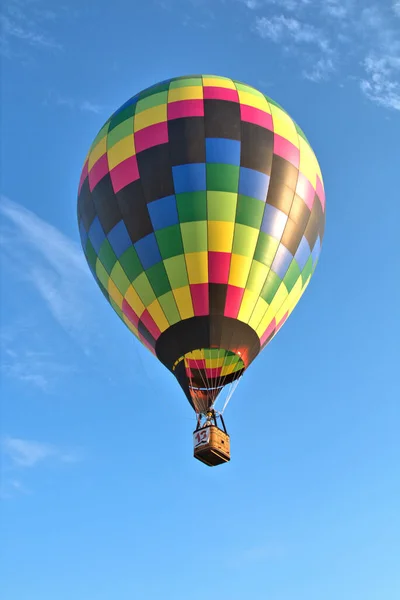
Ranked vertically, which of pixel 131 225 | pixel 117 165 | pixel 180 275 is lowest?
pixel 180 275

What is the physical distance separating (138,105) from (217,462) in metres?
7.07

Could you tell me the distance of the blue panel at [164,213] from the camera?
39.8 ft

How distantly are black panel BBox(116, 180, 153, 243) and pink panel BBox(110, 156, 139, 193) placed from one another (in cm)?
12

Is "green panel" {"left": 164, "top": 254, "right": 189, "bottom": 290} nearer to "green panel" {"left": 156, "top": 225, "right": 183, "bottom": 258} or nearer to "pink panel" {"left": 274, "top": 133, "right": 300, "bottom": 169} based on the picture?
"green panel" {"left": 156, "top": 225, "right": 183, "bottom": 258}

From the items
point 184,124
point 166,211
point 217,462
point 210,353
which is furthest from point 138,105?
point 217,462

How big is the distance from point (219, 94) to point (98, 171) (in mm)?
2804

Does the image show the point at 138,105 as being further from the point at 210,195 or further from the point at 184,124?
the point at 210,195

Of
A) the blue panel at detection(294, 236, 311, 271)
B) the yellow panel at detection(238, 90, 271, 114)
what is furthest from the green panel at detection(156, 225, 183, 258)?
the yellow panel at detection(238, 90, 271, 114)

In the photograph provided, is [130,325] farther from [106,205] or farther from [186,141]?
[186,141]

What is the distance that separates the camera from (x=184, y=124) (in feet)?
41.3

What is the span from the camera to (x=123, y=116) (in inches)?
529

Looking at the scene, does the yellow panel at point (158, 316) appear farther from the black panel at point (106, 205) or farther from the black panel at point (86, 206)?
the black panel at point (86, 206)

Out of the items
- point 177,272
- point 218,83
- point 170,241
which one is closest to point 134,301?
point 177,272

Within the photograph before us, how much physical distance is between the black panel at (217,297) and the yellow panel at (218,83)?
167 inches
